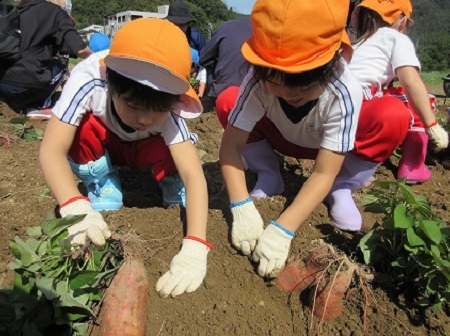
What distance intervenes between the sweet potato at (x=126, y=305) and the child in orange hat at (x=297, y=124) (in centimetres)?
46

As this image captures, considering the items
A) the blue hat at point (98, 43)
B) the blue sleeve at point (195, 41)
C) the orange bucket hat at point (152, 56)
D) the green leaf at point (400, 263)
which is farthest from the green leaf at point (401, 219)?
the blue sleeve at point (195, 41)

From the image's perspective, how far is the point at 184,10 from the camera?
581cm

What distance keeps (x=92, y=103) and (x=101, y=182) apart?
0.49 metres

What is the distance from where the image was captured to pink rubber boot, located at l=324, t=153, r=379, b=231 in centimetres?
204

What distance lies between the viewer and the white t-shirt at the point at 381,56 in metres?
2.34

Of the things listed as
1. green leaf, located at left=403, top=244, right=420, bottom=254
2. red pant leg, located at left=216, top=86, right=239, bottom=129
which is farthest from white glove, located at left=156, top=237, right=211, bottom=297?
red pant leg, located at left=216, top=86, right=239, bottom=129

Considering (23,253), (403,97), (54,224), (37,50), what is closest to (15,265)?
(23,253)

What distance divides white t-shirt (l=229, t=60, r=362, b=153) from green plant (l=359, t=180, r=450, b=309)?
0.29 m

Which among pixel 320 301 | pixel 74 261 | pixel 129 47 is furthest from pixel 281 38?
pixel 74 261

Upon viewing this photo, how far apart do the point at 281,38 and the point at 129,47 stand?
53 cm

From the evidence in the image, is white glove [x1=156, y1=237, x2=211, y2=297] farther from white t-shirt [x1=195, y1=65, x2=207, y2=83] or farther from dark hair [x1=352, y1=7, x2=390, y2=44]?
white t-shirt [x1=195, y1=65, x2=207, y2=83]

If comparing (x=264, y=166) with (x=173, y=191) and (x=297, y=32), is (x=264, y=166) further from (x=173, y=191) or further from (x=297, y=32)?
(x=297, y=32)

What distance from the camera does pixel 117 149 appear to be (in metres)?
2.22

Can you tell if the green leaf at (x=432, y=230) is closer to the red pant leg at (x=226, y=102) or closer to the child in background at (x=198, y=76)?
the red pant leg at (x=226, y=102)
